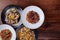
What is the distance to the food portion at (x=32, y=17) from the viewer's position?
1.46 meters

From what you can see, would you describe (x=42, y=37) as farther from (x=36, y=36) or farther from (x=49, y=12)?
(x=49, y=12)

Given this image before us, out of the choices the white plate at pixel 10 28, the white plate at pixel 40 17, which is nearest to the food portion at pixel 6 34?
the white plate at pixel 10 28

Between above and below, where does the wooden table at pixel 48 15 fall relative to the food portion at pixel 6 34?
above

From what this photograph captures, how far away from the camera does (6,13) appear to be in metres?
1.48

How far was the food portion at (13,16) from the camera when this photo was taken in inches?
57.6

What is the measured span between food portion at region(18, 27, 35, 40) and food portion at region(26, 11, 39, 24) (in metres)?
0.08

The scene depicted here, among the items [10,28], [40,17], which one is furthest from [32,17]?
[10,28]

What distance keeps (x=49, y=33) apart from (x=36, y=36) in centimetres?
11

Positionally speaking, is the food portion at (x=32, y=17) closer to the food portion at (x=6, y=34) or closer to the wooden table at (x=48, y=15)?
the wooden table at (x=48, y=15)

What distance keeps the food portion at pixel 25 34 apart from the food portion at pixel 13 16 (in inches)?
3.6

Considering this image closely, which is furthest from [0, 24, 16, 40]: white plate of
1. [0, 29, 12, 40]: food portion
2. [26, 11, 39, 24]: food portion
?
[26, 11, 39, 24]: food portion

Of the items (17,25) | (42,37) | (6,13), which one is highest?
(6,13)

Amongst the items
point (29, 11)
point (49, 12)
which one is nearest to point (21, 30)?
point (29, 11)

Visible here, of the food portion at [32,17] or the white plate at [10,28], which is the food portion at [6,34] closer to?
the white plate at [10,28]
